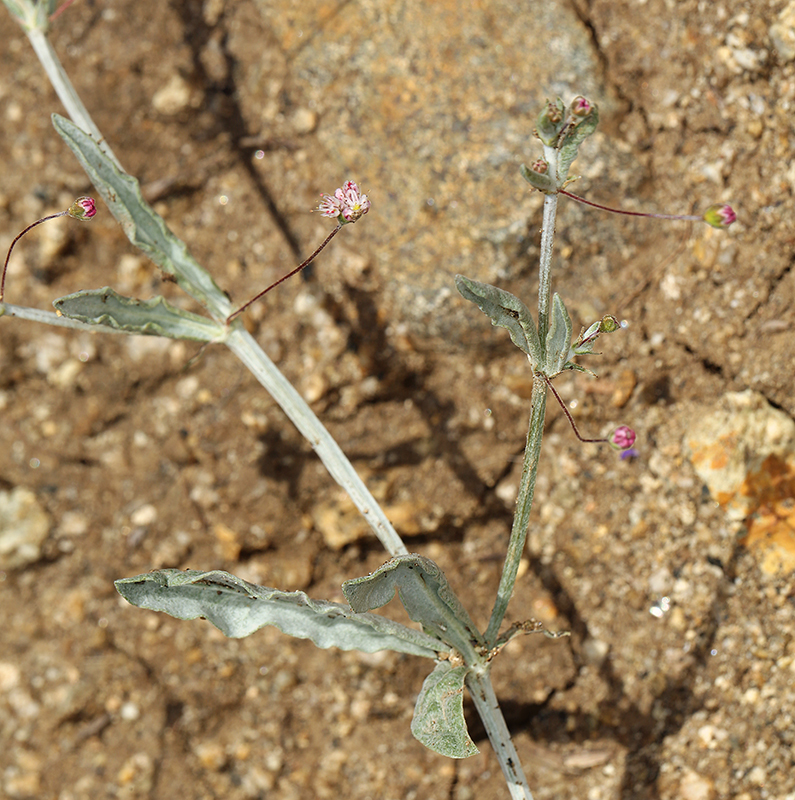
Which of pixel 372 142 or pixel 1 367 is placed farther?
pixel 1 367

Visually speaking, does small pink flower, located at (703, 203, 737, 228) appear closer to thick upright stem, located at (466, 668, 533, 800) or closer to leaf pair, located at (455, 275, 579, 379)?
leaf pair, located at (455, 275, 579, 379)

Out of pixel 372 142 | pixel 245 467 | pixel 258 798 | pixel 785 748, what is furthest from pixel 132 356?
pixel 785 748

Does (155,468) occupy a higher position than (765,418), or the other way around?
(155,468)

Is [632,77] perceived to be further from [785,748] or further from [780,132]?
[785,748]

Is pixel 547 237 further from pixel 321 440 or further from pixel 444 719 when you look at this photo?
pixel 444 719

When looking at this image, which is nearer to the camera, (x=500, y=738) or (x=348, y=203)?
(x=348, y=203)

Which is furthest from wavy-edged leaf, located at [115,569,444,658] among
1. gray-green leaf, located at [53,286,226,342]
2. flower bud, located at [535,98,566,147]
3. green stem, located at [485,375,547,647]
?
flower bud, located at [535,98,566,147]

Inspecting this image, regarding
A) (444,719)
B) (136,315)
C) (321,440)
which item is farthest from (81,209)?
(444,719)
